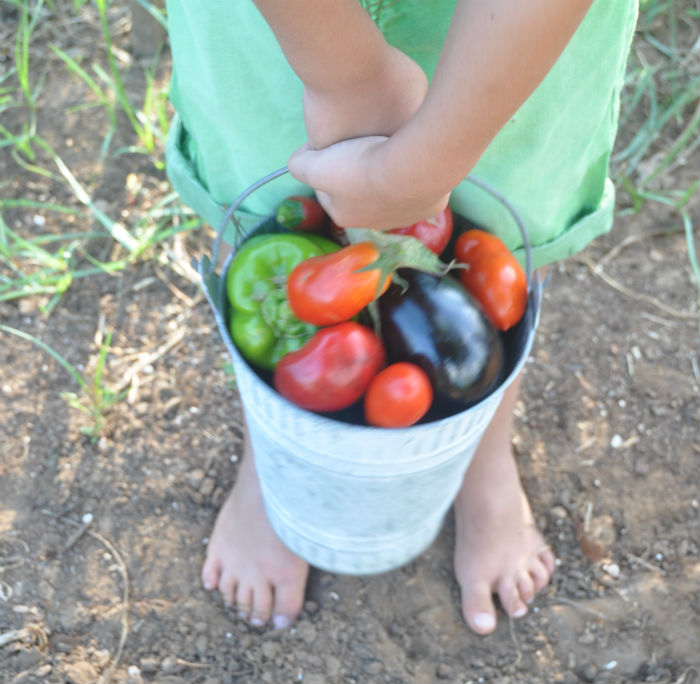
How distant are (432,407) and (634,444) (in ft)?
2.89

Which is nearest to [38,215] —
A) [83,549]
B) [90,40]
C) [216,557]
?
[90,40]

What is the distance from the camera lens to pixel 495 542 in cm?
163

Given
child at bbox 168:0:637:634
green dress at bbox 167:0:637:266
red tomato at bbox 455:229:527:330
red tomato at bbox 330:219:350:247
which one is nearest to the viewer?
child at bbox 168:0:637:634

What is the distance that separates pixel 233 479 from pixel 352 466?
686 millimetres

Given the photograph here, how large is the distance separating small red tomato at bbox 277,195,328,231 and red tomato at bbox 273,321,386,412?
23 cm

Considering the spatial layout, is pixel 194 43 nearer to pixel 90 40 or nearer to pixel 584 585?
pixel 584 585

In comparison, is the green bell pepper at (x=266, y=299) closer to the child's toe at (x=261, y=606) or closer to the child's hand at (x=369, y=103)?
the child's hand at (x=369, y=103)

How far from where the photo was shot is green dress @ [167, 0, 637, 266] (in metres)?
1.01

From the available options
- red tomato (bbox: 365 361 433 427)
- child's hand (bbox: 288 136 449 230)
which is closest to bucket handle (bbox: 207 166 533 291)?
child's hand (bbox: 288 136 449 230)

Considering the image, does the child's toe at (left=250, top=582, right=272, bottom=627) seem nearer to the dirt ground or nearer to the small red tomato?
the dirt ground

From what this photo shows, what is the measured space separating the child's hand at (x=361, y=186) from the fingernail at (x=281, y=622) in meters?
Answer: 0.95

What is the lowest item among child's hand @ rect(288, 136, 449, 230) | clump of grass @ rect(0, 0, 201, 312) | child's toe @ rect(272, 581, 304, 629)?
child's toe @ rect(272, 581, 304, 629)

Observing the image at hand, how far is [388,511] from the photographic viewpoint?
1307 millimetres

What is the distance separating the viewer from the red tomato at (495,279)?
1.16 m
